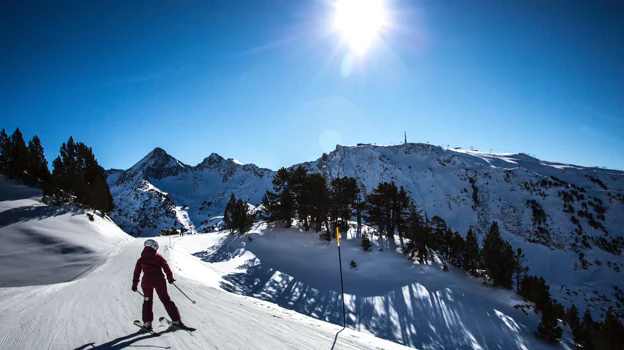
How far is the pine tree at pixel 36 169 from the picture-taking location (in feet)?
128

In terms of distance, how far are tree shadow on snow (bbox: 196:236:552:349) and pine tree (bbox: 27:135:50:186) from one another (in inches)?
1428

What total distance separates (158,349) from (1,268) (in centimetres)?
1675

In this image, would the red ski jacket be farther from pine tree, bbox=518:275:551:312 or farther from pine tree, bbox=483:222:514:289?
pine tree, bbox=483:222:514:289

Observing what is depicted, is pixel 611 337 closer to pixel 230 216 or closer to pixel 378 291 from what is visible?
pixel 378 291

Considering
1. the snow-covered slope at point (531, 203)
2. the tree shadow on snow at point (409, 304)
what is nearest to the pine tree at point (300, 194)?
the tree shadow on snow at point (409, 304)

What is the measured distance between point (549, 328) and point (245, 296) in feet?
70.1

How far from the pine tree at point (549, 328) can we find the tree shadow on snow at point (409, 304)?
83cm

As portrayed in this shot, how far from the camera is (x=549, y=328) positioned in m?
17.1

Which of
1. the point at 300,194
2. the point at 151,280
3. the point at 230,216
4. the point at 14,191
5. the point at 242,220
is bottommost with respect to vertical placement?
the point at 230,216

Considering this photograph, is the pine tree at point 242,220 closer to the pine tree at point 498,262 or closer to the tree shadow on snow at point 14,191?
the tree shadow on snow at point 14,191

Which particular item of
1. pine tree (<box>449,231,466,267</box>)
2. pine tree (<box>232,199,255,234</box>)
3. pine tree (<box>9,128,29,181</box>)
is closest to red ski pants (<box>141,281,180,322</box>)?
pine tree (<box>232,199,255,234</box>)

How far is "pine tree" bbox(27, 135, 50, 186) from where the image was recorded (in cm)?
3900

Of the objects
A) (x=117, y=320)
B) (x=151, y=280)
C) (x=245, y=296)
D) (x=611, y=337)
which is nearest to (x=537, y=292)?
(x=611, y=337)

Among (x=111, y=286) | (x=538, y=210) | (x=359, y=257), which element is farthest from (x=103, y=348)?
(x=538, y=210)
